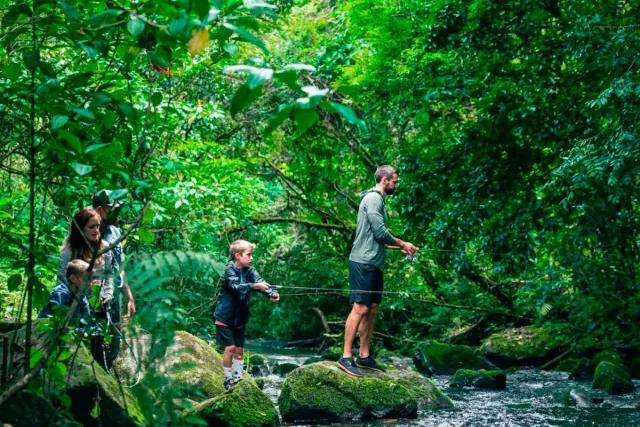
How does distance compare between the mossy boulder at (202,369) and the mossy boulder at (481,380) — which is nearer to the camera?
the mossy boulder at (202,369)

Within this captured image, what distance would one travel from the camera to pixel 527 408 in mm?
9312

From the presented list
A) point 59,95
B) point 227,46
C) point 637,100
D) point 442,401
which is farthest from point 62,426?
point 637,100

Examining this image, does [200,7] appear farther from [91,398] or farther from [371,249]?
[371,249]

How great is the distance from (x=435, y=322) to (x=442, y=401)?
10.8 meters

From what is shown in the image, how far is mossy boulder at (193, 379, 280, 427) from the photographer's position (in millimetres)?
6867

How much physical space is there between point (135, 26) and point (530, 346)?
1353 centimetres

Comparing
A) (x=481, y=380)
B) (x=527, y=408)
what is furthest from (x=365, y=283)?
(x=481, y=380)

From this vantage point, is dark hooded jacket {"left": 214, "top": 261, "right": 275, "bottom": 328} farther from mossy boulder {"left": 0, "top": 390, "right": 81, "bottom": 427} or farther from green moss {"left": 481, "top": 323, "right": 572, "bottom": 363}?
green moss {"left": 481, "top": 323, "right": 572, "bottom": 363}

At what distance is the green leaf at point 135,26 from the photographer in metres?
2.50

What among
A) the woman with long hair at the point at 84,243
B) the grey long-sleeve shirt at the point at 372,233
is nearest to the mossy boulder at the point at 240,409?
the woman with long hair at the point at 84,243

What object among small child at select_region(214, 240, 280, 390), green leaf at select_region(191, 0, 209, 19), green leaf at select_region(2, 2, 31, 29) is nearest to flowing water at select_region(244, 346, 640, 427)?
small child at select_region(214, 240, 280, 390)

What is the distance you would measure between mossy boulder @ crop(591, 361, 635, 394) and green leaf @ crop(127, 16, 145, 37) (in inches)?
363

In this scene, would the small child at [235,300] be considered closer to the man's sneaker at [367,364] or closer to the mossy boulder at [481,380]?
the man's sneaker at [367,364]

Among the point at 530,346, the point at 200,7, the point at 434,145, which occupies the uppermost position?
the point at 434,145
